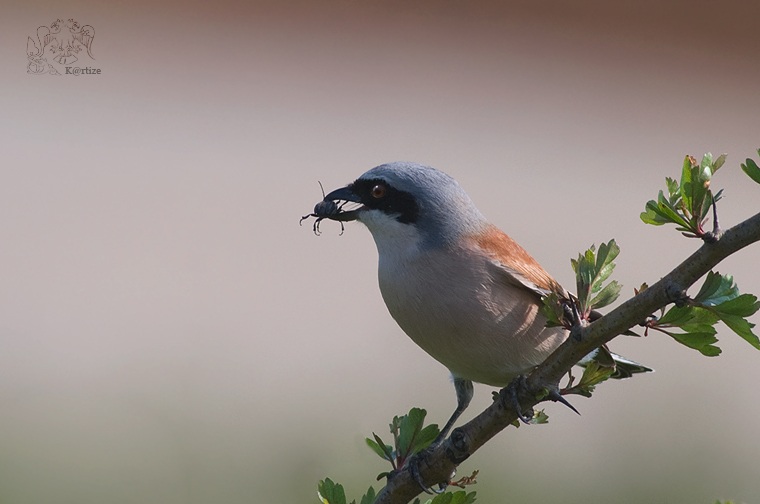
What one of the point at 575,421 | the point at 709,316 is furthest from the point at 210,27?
the point at 709,316

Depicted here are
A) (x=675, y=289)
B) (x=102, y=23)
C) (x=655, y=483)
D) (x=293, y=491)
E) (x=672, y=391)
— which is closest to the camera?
(x=675, y=289)

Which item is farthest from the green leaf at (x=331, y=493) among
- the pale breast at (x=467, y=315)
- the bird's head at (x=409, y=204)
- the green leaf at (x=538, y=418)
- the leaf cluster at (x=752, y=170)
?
the bird's head at (x=409, y=204)

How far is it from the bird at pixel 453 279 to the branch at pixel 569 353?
60cm

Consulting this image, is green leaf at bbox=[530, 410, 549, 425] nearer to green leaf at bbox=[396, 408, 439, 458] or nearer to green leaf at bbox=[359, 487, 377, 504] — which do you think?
green leaf at bbox=[396, 408, 439, 458]

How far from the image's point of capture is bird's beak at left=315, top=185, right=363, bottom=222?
2.89 meters

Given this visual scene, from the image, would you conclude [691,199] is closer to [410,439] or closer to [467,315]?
[410,439]

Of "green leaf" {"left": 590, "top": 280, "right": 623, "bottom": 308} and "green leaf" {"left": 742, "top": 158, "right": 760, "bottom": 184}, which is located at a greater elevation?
"green leaf" {"left": 742, "top": 158, "right": 760, "bottom": 184}

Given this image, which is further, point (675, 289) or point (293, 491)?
point (293, 491)

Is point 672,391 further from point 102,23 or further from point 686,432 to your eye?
point 102,23

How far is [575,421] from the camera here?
6008 millimetres

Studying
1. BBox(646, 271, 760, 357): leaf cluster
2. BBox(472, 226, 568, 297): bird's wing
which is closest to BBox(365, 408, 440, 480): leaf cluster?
BBox(646, 271, 760, 357): leaf cluster

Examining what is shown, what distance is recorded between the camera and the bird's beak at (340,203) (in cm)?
289

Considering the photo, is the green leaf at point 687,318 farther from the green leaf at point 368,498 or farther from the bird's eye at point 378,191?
Answer: the bird's eye at point 378,191

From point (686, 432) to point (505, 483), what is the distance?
46.2 inches
